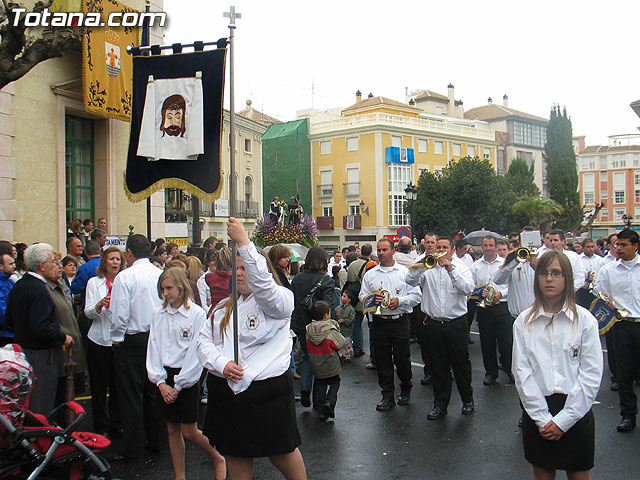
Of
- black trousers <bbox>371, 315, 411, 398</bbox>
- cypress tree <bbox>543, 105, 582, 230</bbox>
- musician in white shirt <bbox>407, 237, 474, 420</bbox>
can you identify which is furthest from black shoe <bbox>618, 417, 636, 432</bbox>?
cypress tree <bbox>543, 105, 582, 230</bbox>

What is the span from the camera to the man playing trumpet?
699cm

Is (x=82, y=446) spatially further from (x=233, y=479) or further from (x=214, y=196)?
(x=214, y=196)

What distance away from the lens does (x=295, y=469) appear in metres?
3.69

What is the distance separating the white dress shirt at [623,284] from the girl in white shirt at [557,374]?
304cm

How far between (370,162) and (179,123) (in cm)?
4699

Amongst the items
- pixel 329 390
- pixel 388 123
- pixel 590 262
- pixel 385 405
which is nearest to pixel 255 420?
pixel 329 390

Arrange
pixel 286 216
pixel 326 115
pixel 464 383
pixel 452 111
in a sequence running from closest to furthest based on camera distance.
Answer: pixel 464 383 < pixel 286 216 < pixel 326 115 < pixel 452 111

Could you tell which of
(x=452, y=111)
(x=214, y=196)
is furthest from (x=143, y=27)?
(x=452, y=111)

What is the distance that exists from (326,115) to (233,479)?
56.2m

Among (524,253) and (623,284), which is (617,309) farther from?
(524,253)

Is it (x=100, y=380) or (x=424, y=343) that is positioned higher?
(x=424, y=343)

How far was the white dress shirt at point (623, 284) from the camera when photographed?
20.3ft

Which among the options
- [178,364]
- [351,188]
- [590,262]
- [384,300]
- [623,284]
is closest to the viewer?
[178,364]

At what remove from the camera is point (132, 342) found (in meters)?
5.53
